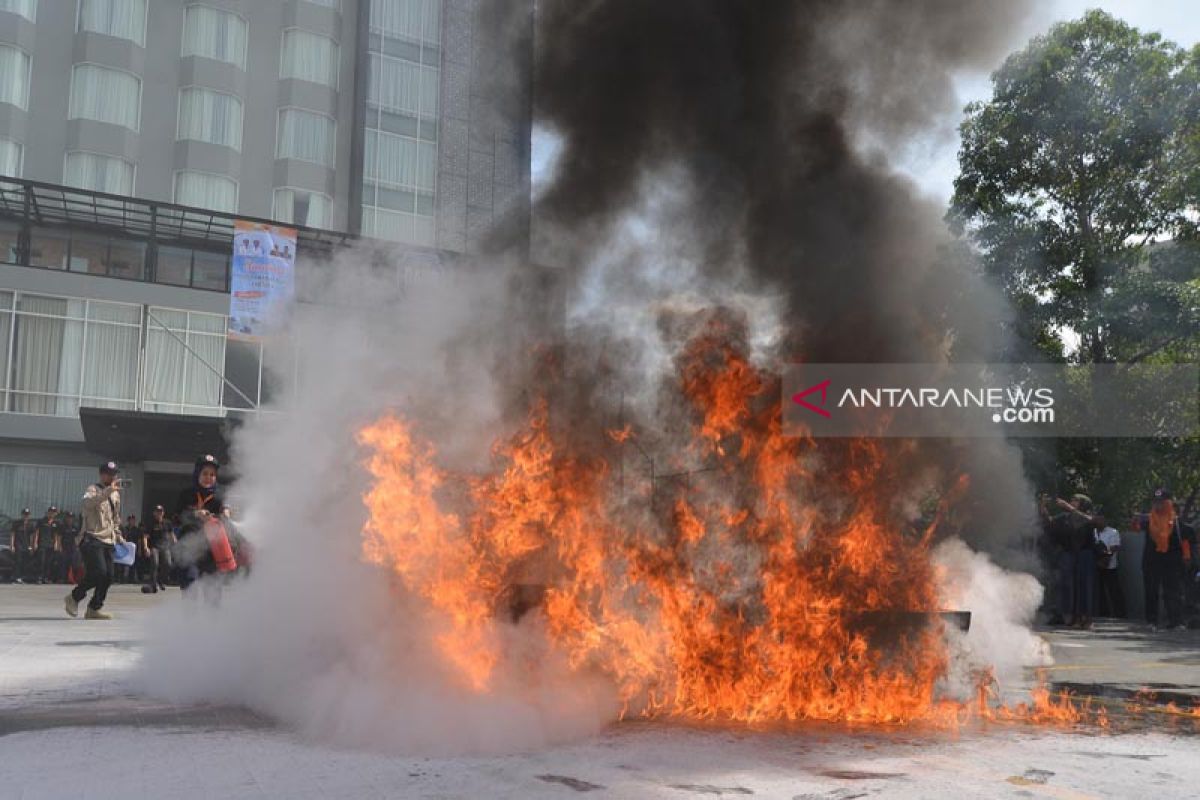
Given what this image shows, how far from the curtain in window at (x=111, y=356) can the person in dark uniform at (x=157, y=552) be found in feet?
18.8

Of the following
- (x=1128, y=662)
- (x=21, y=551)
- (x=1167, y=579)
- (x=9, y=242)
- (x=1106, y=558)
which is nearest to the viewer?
(x=1128, y=662)

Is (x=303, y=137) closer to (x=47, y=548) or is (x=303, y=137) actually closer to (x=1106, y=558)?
(x=47, y=548)

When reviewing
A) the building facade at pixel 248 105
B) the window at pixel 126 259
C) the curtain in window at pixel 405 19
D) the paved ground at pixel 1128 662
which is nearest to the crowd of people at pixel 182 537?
the paved ground at pixel 1128 662

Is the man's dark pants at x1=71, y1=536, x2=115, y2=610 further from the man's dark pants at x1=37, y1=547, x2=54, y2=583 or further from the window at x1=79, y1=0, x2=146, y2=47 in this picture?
the window at x1=79, y1=0, x2=146, y2=47

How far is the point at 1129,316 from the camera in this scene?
13539mm

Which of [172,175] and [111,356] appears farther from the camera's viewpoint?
[172,175]

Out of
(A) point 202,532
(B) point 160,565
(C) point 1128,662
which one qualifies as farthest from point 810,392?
(B) point 160,565

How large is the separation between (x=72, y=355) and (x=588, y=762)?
80.1 feet

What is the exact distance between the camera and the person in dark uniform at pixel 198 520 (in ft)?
31.0

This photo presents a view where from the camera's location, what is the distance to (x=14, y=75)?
29453mm

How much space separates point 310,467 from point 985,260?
9989 mm

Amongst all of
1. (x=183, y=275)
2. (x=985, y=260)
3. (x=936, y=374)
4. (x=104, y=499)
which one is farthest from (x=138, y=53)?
(x=936, y=374)

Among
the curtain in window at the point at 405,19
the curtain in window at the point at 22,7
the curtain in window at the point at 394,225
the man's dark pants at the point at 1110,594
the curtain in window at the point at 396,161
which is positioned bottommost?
the man's dark pants at the point at 1110,594

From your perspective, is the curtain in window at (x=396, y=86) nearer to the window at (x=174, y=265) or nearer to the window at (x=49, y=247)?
the window at (x=174, y=265)
